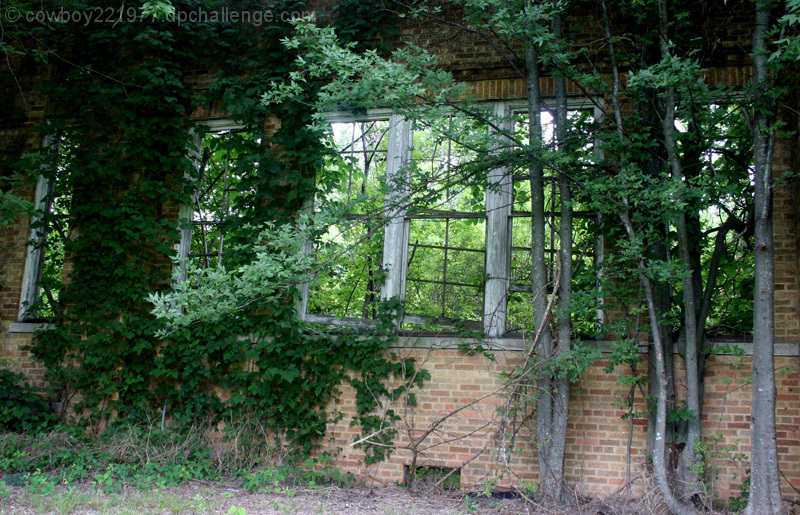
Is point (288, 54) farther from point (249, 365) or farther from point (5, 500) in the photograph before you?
point (5, 500)

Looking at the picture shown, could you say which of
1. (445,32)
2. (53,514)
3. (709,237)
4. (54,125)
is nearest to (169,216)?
(54,125)

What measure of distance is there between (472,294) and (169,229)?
354 cm

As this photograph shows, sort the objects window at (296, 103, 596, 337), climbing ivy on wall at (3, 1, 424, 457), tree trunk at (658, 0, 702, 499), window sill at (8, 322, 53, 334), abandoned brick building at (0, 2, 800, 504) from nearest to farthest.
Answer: tree trunk at (658, 0, 702, 499), abandoned brick building at (0, 2, 800, 504), window at (296, 103, 596, 337), climbing ivy on wall at (3, 1, 424, 457), window sill at (8, 322, 53, 334)

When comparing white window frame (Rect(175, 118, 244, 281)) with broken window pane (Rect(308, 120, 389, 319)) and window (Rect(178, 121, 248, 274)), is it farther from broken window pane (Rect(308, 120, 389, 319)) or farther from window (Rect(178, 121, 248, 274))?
broken window pane (Rect(308, 120, 389, 319))

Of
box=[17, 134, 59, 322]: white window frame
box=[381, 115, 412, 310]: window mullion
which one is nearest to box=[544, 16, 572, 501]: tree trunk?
box=[381, 115, 412, 310]: window mullion

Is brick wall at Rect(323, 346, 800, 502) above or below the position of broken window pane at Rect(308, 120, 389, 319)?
below

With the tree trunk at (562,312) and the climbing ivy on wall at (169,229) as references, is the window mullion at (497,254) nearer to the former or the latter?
the tree trunk at (562,312)

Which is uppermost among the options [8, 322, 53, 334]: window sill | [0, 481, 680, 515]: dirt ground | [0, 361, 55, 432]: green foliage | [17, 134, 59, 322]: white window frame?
[17, 134, 59, 322]: white window frame

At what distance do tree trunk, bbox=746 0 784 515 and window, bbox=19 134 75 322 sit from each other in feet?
23.3

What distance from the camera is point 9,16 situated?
6930 millimetres

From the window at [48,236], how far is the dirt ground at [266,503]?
275cm

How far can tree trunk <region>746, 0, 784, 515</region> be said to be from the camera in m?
4.30

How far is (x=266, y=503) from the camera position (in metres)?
4.66

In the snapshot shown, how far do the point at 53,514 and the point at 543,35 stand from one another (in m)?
5.29
